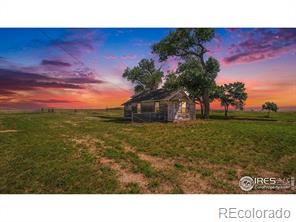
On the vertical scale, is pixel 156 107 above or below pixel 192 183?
above

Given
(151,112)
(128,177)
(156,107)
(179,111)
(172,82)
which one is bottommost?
(128,177)

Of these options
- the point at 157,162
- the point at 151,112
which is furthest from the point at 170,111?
the point at 157,162

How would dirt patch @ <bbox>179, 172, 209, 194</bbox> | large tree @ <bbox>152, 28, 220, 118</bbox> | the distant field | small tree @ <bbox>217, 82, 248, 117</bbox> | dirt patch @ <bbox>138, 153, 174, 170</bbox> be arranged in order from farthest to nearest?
small tree @ <bbox>217, 82, 248, 117</bbox> → large tree @ <bbox>152, 28, 220, 118</bbox> → dirt patch @ <bbox>138, 153, 174, 170</bbox> → the distant field → dirt patch @ <bbox>179, 172, 209, 194</bbox>

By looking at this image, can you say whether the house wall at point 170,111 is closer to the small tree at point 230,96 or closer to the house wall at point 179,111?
the house wall at point 179,111

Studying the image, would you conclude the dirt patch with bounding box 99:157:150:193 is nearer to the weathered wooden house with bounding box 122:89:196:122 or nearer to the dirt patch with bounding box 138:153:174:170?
the dirt patch with bounding box 138:153:174:170

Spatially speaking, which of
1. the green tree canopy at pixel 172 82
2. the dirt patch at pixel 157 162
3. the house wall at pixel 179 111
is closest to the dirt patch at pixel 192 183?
the dirt patch at pixel 157 162

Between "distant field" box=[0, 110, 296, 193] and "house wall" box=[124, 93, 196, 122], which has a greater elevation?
"house wall" box=[124, 93, 196, 122]

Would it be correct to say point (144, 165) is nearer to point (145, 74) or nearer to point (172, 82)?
point (172, 82)

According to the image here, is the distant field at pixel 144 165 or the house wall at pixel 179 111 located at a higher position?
the house wall at pixel 179 111

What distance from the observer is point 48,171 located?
5.83 m

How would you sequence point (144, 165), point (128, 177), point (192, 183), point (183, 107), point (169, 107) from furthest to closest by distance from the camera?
point (183, 107)
point (169, 107)
point (144, 165)
point (128, 177)
point (192, 183)

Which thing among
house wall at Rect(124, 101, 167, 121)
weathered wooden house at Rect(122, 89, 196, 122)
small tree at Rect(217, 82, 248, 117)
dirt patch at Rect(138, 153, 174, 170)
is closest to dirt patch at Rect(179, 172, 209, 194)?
dirt patch at Rect(138, 153, 174, 170)
